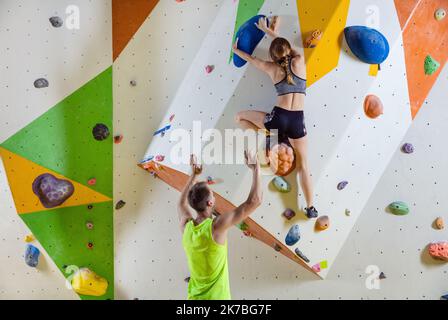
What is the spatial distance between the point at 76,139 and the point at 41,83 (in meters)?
0.44

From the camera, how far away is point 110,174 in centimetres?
337

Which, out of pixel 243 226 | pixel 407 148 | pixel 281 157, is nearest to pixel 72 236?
pixel 243 226

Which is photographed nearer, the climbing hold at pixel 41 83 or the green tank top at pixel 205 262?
the green tank top at pixel 205 262

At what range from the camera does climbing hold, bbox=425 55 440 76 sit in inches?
117

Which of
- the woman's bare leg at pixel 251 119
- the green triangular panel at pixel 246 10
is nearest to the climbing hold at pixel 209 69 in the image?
the green triangular panel at pixel 246 10

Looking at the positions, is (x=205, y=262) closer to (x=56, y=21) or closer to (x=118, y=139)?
(x=118, y=139)

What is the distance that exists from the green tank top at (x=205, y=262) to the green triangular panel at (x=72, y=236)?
1.04m

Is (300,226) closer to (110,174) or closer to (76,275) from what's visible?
(110,174)

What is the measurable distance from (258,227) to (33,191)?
60.1 inches

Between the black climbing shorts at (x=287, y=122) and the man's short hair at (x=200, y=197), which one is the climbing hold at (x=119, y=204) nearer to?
the man's short hair at (x=200, y=197)

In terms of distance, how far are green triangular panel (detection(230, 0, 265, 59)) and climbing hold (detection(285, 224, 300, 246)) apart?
1.09 m

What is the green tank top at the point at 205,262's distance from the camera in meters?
2.35

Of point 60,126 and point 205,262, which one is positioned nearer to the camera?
point 205,262

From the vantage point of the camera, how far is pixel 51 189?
3.28 metres
